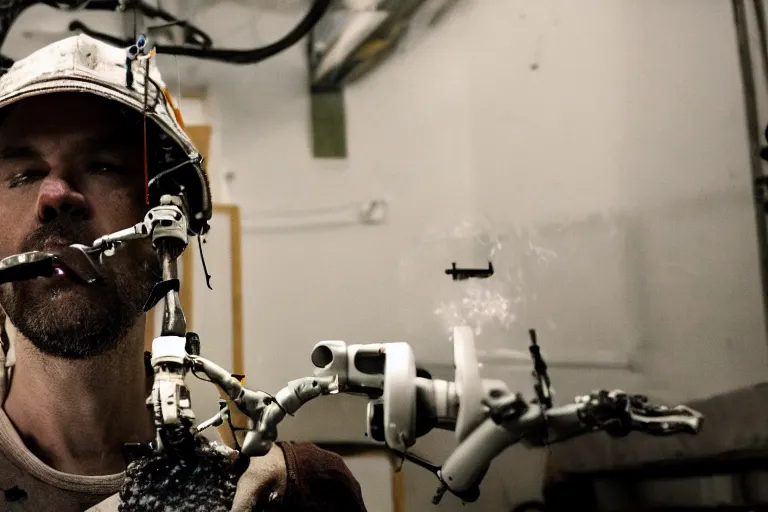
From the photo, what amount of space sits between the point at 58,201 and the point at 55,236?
0.05 metres

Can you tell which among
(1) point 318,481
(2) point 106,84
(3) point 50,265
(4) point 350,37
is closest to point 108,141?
(2) point 106,84

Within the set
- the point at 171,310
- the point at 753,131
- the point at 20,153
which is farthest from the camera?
the point at 753,131

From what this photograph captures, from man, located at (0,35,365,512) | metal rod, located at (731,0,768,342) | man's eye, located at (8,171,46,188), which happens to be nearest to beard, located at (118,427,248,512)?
man, located at (0,35,365,512)

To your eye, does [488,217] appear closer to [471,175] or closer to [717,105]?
[471,175]

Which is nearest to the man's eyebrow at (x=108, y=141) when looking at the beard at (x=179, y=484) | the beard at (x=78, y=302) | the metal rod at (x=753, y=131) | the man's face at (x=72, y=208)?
the man's face at (x=72, y=208)

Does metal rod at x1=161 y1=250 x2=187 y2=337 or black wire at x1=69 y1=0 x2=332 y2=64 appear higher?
black wire at x1=69 y1=0 x2=332 y2=64

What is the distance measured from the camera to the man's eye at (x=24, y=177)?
936mm

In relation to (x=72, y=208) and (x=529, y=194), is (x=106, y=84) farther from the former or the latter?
(x=529, y=194)

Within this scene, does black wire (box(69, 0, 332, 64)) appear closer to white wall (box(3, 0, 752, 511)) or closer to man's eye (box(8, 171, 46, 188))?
white wall (box(3, 0, 752, 511))

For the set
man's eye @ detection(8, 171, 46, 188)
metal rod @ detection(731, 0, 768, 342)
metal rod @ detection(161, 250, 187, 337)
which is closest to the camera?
metal rod @ detection(161, 250, 187, 337)

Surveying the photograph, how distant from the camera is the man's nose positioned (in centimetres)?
90

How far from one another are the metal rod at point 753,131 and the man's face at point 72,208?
94 centimetres

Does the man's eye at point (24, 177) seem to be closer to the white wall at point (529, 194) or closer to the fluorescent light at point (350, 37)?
the white wall at point (529, 194)

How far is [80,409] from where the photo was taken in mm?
960
